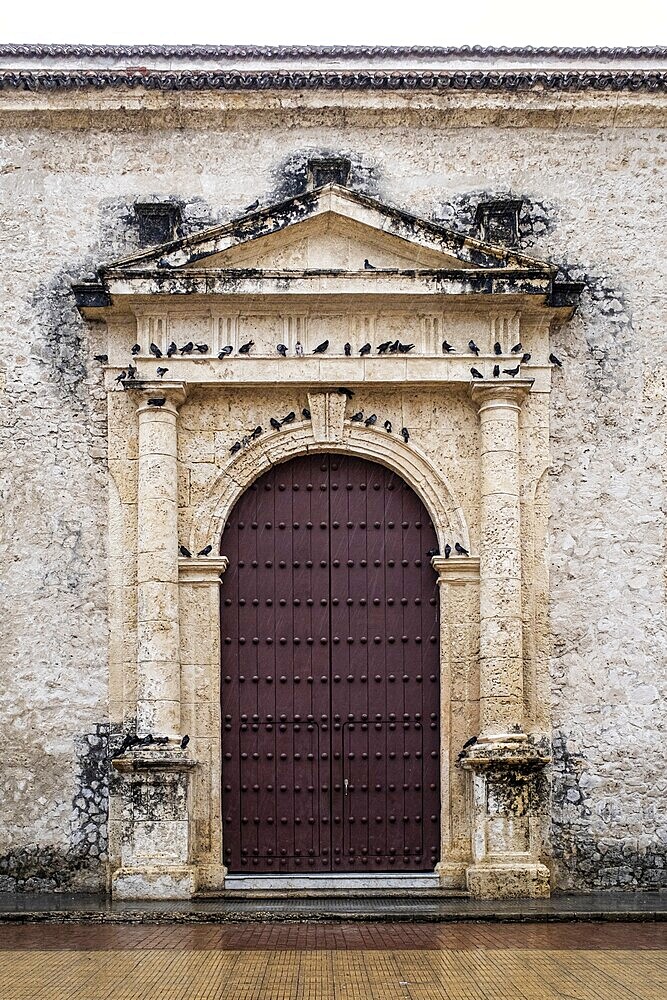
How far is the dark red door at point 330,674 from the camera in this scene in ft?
29.2

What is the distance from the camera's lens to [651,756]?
29.3 feet

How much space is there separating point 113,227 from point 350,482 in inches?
101

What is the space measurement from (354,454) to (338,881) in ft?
9.80

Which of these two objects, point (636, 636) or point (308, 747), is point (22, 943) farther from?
point (636, 636)

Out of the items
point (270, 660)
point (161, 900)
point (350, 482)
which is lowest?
point (161, 900)

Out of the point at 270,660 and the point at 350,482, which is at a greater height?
the point at 350,482

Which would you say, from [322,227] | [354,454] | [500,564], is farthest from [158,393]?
[500,564]

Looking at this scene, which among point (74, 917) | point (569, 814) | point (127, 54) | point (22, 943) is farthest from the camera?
point (127, 54)

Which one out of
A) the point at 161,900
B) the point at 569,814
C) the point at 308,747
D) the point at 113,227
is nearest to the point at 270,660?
the point at 308,747

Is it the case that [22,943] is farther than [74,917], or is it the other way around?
[74,917]

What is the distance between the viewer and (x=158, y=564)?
874 cm

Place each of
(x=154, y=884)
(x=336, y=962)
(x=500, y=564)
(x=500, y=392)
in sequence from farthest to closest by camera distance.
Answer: (x=500, y=392) < (x=500, y=564) < (x=154, y=884) < (x=336, y=962)

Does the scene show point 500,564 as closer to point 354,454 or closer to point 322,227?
point 354,454

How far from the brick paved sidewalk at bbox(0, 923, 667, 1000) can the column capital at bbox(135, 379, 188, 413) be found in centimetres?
346
